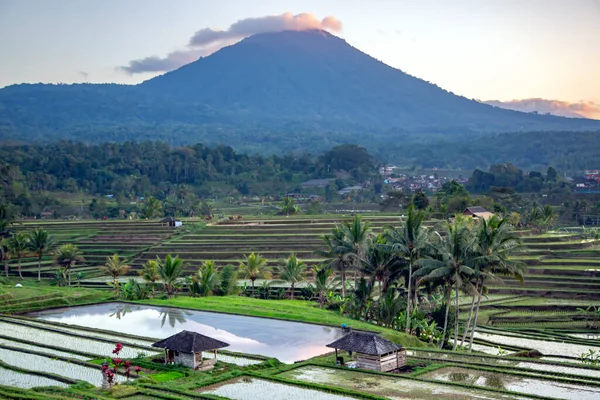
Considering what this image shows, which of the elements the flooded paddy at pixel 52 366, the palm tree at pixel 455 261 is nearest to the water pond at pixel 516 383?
the palm tree at pixel 455 261

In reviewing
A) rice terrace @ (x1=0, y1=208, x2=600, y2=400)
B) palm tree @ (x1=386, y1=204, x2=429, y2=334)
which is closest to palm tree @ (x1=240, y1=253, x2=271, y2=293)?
rice terrace @ (x1=0, y1=208, x2=600, y2=400)

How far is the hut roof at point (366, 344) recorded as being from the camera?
19.3m

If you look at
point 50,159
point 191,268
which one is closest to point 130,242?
point 191,268

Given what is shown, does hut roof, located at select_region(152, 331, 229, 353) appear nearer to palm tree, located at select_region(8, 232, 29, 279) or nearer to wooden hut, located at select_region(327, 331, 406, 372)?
wooden hut, located at select_region(327, 331, 406, 372)

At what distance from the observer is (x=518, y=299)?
3431cm

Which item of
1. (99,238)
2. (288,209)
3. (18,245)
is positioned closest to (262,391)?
(18,245)

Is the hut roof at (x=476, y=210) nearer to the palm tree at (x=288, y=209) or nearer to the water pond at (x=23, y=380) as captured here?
the palm tree at (x=288, y=209)

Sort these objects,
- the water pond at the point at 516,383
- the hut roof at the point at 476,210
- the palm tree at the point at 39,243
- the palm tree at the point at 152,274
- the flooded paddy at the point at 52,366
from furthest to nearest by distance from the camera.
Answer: the hut roof at the point at 476,210 → the palm tree at the point at 39,243 → the palm tree at the point at 152,274 → the flooded paddy at the point at 52,366 → the water pond at the point at 516,383

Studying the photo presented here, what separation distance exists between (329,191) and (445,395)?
6963cm

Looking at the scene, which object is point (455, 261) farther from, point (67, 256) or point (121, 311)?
point (67, 256)

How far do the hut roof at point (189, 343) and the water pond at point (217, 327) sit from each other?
247 cm

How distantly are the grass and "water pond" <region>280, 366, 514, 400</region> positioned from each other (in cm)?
477

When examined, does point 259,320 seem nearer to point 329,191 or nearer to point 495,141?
point 329,191

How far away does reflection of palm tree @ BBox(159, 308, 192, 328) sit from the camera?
89.6 feet
